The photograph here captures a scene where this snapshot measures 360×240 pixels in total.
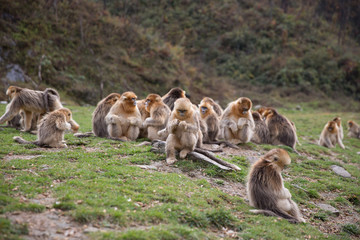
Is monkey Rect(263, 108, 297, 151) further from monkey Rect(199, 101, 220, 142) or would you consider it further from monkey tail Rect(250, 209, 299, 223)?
monkey tail Rect(250, 209, 299, 223)

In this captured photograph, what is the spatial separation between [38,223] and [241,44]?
48.5 meters

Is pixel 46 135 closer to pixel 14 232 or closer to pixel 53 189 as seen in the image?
pixel 53 189

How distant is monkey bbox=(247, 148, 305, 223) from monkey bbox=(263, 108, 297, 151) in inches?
329

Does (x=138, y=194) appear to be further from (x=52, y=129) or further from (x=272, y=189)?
(x=52, y=129)

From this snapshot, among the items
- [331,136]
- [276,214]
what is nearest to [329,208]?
[276,214]

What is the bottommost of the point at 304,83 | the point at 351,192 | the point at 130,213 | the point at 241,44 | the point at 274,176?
the point at 351,192

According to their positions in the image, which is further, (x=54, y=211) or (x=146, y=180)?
→ (x=146, y=180)

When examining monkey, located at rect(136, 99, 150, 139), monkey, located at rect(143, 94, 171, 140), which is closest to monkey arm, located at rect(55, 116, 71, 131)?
monkey, located at rect(143, 94, 171, 140)

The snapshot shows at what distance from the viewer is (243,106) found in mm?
13336

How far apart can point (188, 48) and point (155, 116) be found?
39.0 meters

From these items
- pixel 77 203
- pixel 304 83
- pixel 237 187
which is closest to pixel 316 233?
pixel 237 187

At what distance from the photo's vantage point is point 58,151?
973 centimetres

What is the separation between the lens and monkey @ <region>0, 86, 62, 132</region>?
11992mm

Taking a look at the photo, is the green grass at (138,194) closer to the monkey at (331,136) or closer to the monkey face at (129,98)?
the monkey face at (129,98)
